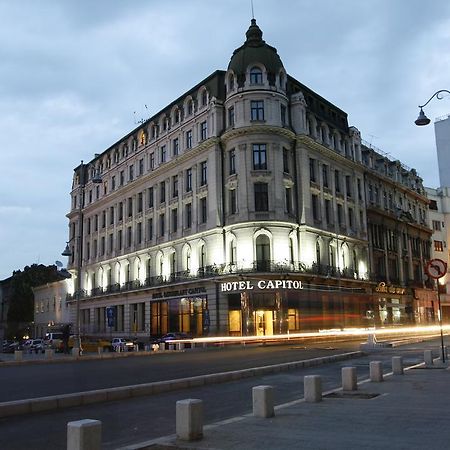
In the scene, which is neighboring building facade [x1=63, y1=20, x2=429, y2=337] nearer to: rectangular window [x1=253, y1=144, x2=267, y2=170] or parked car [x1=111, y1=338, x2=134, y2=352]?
rectangular window [x1=253, y1=144, x2=267, y2=170]

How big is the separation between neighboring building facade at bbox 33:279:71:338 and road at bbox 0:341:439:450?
59.1 metres

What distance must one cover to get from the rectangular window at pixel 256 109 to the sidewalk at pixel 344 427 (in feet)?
118

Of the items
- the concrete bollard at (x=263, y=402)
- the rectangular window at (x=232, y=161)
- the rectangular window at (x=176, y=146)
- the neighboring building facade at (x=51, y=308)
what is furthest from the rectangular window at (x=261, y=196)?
the neighboring building facade at (x=51, y=308)

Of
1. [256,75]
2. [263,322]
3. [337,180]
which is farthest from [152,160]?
[263,322]

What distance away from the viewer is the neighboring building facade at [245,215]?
143ft

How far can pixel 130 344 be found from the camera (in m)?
41.7

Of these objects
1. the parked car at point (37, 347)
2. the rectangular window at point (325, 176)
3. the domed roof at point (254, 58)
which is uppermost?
the domed roof at point (254, 58)

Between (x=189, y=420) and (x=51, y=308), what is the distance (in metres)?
77.0

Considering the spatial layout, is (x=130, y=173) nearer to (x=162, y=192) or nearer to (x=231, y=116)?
(x=162, y=192)

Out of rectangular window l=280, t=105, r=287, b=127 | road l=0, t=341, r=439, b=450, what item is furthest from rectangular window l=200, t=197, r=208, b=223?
road l=0, t=341, r=439, b=450

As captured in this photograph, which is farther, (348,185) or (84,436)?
(348,185)

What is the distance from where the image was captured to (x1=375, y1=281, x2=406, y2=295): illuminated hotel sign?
56875 millimetres

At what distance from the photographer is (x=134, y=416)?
10336mm

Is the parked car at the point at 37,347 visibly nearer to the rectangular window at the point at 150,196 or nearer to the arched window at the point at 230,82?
the rectangular window at the point at 150,196
